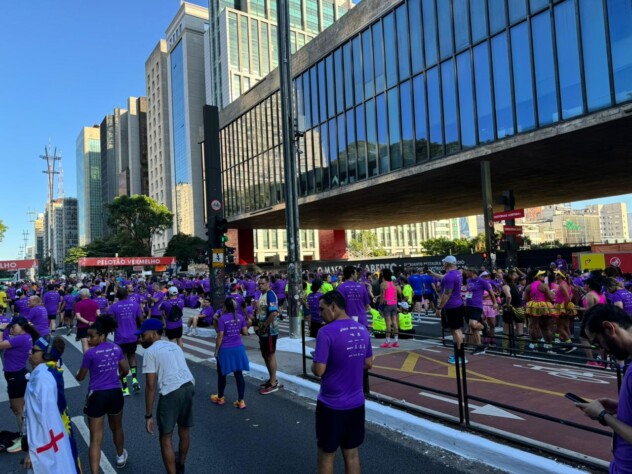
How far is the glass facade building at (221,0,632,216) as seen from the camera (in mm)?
16969

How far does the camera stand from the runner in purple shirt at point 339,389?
3.45 meters

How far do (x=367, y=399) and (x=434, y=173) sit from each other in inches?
754

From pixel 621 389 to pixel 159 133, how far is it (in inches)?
4200

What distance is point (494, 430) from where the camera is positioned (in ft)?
16.3

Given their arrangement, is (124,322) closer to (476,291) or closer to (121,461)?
(121,461)

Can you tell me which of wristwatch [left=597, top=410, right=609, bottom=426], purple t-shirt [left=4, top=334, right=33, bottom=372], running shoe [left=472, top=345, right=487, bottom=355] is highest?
wristwatch [left=597, top=410, right=609, bottom=426]

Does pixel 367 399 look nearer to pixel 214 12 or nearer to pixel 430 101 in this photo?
pixel 430 101

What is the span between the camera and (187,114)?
279ft

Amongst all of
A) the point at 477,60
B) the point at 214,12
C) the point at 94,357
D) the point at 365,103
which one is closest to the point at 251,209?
the point at 365,103

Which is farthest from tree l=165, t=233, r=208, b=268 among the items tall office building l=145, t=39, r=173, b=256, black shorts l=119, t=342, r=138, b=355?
black shorts l=119, t=342, r=138, b=355

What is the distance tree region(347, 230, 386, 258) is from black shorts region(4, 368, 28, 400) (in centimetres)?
9900

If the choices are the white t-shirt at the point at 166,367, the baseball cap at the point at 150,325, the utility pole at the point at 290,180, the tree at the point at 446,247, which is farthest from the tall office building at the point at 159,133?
the white t-shirt at the point at 166,367

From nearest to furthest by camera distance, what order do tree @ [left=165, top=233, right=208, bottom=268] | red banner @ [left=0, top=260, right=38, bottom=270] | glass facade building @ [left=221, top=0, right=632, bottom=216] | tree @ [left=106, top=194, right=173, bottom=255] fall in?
glass facade building @ [left=221, top=0, right=632, bottom=216] < red banner @ [left=0, top=260, right=38, bottom=270] < tree @ [left=106, top=194, right=173, bottom=255] < tree @ [left=165, top=233, right=208, bottom=268]

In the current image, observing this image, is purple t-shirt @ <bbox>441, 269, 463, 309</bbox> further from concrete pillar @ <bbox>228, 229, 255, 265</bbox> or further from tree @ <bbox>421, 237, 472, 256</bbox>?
tree @ <bbox>421, 237, 472, 256</bbox>
